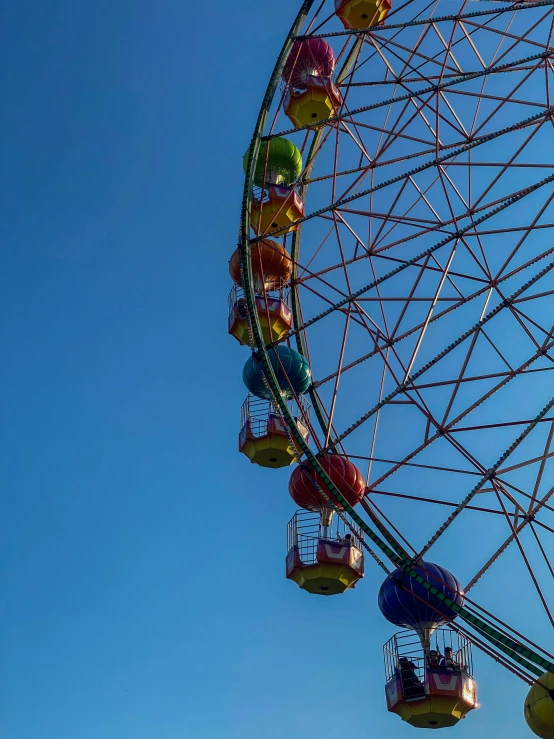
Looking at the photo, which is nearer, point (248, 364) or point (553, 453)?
point (553, 453)

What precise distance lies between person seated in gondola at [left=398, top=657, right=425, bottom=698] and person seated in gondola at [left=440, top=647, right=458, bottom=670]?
473 mm

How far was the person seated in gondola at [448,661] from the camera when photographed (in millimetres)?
15586

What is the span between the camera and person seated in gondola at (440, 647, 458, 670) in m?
15.6

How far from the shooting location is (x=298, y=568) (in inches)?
675

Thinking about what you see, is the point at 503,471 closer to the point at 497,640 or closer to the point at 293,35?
the point at 497,640

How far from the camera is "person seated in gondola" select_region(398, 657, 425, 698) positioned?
15328 mm

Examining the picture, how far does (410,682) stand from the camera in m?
15.4

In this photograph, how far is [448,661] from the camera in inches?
619

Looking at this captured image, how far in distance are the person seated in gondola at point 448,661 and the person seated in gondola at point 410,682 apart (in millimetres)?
473

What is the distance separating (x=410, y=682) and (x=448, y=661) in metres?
0.71

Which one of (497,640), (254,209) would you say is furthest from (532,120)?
(497,640)

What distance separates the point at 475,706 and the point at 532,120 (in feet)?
29.4

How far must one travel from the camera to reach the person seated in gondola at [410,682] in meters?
15.3

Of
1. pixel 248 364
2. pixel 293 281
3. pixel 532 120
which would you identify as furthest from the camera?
pixel 293 281
